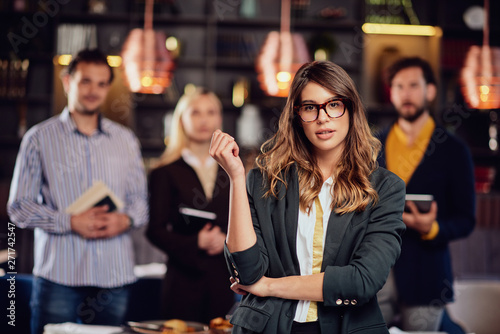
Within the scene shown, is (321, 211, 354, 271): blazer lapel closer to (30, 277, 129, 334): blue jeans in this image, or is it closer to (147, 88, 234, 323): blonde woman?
(147, 88, 234, 323): blonde woman

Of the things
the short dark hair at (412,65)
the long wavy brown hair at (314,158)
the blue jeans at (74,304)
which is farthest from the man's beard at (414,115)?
the blue jeans at (74,304)

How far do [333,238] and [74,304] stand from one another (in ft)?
4.46

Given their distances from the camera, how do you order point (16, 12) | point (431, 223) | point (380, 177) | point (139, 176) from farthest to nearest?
point (16, 12)
point (139, 176)
point (431, 223)
point (380, 177)

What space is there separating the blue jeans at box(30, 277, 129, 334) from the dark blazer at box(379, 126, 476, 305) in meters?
1.20

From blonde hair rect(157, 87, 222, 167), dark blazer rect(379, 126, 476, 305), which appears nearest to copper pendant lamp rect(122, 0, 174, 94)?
blonde hair rect(157, 87, 222, 167)

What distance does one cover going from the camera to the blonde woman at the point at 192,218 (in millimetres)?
2389

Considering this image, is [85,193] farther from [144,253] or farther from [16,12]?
[16,12]

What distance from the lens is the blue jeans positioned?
Answer: 2190 mm

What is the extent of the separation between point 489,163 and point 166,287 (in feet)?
13.3

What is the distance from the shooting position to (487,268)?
422 centimetres

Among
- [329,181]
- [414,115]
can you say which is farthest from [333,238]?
[414,115]

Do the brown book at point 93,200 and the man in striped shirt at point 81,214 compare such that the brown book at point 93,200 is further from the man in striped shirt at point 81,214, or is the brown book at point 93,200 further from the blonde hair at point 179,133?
the blonde hair at point 179,133

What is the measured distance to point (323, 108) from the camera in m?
1.35

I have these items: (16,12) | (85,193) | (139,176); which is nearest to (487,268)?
(139,176)
